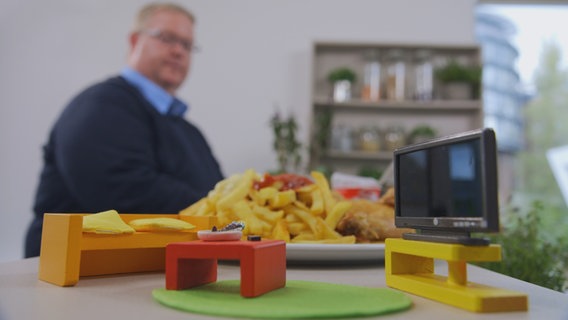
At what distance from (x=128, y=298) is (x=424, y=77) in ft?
11.2

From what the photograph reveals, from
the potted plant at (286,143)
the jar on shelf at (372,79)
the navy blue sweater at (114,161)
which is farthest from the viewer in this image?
the jar on shelf at (372,79)

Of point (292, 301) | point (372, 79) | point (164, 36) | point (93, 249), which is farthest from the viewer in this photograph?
point (372, 79)

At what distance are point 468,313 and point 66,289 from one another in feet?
1.44

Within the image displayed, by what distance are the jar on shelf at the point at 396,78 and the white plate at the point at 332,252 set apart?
2.95 metres

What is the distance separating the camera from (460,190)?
1.65ft

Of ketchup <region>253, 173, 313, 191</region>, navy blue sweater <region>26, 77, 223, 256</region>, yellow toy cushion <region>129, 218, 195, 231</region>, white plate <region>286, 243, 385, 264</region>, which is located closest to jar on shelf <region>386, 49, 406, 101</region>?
navy blue sweater <region>26, 77, 223, 256</region>

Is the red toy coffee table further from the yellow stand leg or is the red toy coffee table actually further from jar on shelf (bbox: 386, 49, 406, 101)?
jar on shelf (bbox: 386, 49, 406, 101)

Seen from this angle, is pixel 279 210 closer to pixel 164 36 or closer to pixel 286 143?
pixel 164 36

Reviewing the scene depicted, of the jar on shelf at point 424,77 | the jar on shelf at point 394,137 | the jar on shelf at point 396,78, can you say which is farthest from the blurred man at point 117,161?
the jar on shelf at point 424,77

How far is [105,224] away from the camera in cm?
64

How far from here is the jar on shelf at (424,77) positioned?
3582mm

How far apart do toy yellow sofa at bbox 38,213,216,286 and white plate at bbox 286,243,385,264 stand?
144 millimetres

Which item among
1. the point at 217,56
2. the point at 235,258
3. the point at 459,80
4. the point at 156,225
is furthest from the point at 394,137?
the point at 235,258

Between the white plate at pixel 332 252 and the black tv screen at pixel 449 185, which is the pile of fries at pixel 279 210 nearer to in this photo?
the white plate at pixel 332 252
